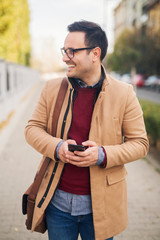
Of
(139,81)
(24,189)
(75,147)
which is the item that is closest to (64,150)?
(75,147)

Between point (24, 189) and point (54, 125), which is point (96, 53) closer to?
point (54, 125)

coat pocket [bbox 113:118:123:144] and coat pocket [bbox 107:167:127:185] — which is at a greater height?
coat pocket [bbox 113:118:123:144]

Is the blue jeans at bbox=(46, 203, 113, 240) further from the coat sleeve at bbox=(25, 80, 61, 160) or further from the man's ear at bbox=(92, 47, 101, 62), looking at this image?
the man's ear at bbox=(92, 47, 101, 62)

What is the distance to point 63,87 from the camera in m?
2.00

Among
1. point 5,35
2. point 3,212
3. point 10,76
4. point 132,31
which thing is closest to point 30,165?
point 3,212

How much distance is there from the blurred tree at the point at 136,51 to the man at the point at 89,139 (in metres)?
32.7

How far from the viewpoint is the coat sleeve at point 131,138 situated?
181 centimetres

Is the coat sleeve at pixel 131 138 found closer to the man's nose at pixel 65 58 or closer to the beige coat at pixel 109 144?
the beige coat at pixel 109 144

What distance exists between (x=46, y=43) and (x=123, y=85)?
111 metres

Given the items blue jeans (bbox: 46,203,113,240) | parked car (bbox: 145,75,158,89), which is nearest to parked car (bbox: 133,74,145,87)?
parked car (bbox: 145,75,158,89)

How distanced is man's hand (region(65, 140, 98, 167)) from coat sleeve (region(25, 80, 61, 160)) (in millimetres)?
173

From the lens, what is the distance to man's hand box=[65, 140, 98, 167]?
5.56ft

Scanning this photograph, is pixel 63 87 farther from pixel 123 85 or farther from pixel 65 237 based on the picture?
pixel 65 237

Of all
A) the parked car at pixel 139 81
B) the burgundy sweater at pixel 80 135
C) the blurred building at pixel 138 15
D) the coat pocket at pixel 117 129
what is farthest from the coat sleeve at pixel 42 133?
the blurred building at pixel 138 15
